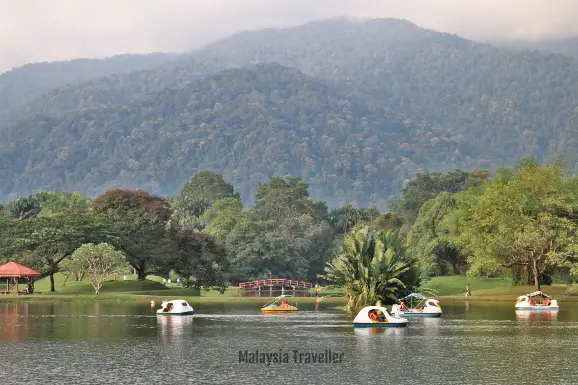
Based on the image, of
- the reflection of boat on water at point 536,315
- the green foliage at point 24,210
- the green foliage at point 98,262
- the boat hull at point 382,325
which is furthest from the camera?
the green foliage at point 24,210

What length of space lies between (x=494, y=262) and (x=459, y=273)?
1446 inches

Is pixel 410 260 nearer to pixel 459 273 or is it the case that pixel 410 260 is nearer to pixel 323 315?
pixel 323 315

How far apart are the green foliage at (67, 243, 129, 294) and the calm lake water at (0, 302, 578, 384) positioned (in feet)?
90.4

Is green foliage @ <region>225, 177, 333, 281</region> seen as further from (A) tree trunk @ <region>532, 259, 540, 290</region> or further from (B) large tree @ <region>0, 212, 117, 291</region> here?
(A) tree trunk @ <region>532, 259, 540, 290</region>

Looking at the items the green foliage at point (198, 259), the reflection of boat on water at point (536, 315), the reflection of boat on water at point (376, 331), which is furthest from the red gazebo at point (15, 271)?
the reflection of boat on water at point (536, 315)

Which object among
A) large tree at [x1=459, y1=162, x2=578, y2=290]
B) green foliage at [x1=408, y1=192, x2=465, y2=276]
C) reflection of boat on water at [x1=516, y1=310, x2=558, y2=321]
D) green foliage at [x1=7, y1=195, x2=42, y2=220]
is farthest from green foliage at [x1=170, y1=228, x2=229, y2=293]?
green foliage at [x1=7, y1=195, x2=42, y2=220]

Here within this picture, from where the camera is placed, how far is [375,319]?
64812 millimetres

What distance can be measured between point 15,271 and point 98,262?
9.88 m

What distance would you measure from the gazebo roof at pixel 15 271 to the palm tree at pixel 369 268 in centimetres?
4407

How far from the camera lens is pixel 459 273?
14075 centimetres

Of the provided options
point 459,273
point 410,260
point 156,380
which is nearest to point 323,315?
point 410,260

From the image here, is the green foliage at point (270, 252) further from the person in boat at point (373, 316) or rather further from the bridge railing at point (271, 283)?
the person in boat at point (373, 316)

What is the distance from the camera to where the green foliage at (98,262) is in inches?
4230

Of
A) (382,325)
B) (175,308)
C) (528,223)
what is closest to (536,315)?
(382,325)
